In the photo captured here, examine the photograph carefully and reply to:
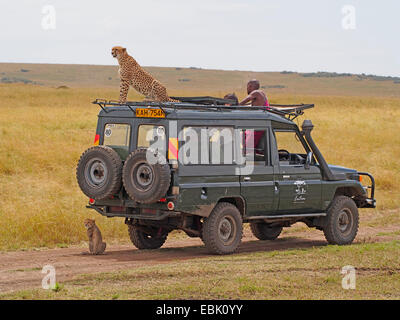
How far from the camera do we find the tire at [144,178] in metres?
9.91

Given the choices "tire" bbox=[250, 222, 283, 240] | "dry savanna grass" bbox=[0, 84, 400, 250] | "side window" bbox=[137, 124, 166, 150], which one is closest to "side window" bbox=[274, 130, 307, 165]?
"tire" bbox=[250, 222, 283, 240]

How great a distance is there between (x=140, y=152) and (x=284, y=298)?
327 cm

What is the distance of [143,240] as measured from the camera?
1166cm

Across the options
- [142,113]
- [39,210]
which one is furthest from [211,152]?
[39,210]

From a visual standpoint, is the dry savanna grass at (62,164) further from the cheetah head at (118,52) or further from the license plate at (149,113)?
the cheetah head at (118,52)

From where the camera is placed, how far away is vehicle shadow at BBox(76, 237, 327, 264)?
10.6 metres

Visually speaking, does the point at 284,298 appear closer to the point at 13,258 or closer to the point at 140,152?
the point at 140,152

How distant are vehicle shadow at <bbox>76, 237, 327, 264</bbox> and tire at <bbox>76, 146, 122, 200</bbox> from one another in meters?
0.96

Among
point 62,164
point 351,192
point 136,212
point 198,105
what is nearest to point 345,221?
point 351,192

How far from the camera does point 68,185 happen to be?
17.3 meters

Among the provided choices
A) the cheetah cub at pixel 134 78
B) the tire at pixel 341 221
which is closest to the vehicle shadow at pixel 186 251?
the tire at pixel 341 221

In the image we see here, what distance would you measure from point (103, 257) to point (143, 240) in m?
1.16

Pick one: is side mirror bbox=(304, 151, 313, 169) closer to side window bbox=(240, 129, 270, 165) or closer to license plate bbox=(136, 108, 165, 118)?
side window bbox=(240, 129, 270, 165)

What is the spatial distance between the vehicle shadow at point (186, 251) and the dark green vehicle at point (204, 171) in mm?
351
